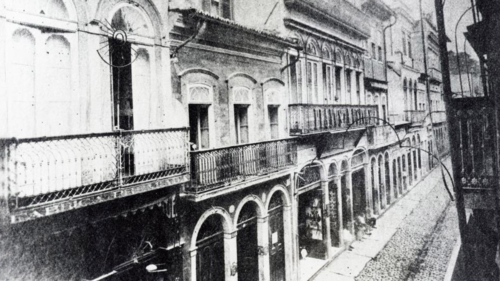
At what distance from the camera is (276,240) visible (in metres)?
13.2

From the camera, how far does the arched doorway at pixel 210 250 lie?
9873mm

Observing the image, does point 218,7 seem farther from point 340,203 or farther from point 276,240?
point 340,203

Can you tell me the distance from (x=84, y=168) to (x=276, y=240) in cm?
835

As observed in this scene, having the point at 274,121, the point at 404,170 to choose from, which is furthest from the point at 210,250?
the point at 404,170

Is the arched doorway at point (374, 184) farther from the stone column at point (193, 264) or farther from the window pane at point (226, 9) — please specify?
the stone column at point (193, 264)

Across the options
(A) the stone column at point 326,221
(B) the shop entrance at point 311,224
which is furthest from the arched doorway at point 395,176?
(B) the shop entrance at point 311,224

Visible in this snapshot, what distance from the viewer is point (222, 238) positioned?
35.2ft

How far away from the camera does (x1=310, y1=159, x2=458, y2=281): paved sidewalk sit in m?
14.1

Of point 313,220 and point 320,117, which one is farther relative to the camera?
point 313,220

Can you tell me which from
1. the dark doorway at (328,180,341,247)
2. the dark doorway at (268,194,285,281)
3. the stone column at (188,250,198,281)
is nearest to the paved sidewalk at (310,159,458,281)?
the dark doorway at (328,180,341,247)

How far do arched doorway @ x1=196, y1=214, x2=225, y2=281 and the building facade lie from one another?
1.6 inches

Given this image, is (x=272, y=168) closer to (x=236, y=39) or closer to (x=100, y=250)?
(x=236, y=39)

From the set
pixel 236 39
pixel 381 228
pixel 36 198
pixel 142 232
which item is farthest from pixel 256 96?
pixel 381 228

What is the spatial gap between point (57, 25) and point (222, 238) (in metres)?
7.22
